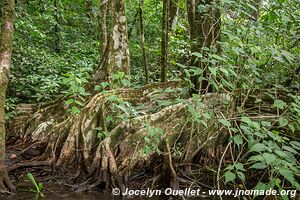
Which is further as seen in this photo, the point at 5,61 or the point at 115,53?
the point at 115,53

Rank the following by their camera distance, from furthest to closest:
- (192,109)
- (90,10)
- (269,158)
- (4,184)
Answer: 1. (90,10)
2. (4,184)
3. (192,109)
4. (269,158)

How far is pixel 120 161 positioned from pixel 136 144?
A: 0.34 m

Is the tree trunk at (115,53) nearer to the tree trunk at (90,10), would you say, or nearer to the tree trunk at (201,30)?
the tree trunk at (201,30)

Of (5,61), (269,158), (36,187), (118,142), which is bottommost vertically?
(36,187)

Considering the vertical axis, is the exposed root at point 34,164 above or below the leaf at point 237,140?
below

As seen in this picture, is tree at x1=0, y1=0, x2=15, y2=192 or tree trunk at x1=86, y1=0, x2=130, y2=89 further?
tree trunk at x1=86, y1=0, x2=130, y2=89

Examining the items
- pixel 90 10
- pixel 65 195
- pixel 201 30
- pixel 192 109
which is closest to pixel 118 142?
pixel 65 195

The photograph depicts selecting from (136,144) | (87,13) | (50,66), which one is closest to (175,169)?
(136,144)

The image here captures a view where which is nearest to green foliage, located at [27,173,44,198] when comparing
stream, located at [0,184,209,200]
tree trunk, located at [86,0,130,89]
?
stream, located at [0,184,209,200]

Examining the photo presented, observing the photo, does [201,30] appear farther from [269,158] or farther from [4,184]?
[4,184]

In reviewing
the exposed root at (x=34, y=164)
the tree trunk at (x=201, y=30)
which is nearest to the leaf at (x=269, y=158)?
the tree trunk at (x=201, y=30)

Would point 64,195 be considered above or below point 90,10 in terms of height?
below

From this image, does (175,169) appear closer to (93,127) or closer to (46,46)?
(93,127)

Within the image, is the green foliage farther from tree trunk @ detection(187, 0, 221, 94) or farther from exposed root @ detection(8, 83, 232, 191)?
tree trunk @ detection(187, 0, 221, 94)
